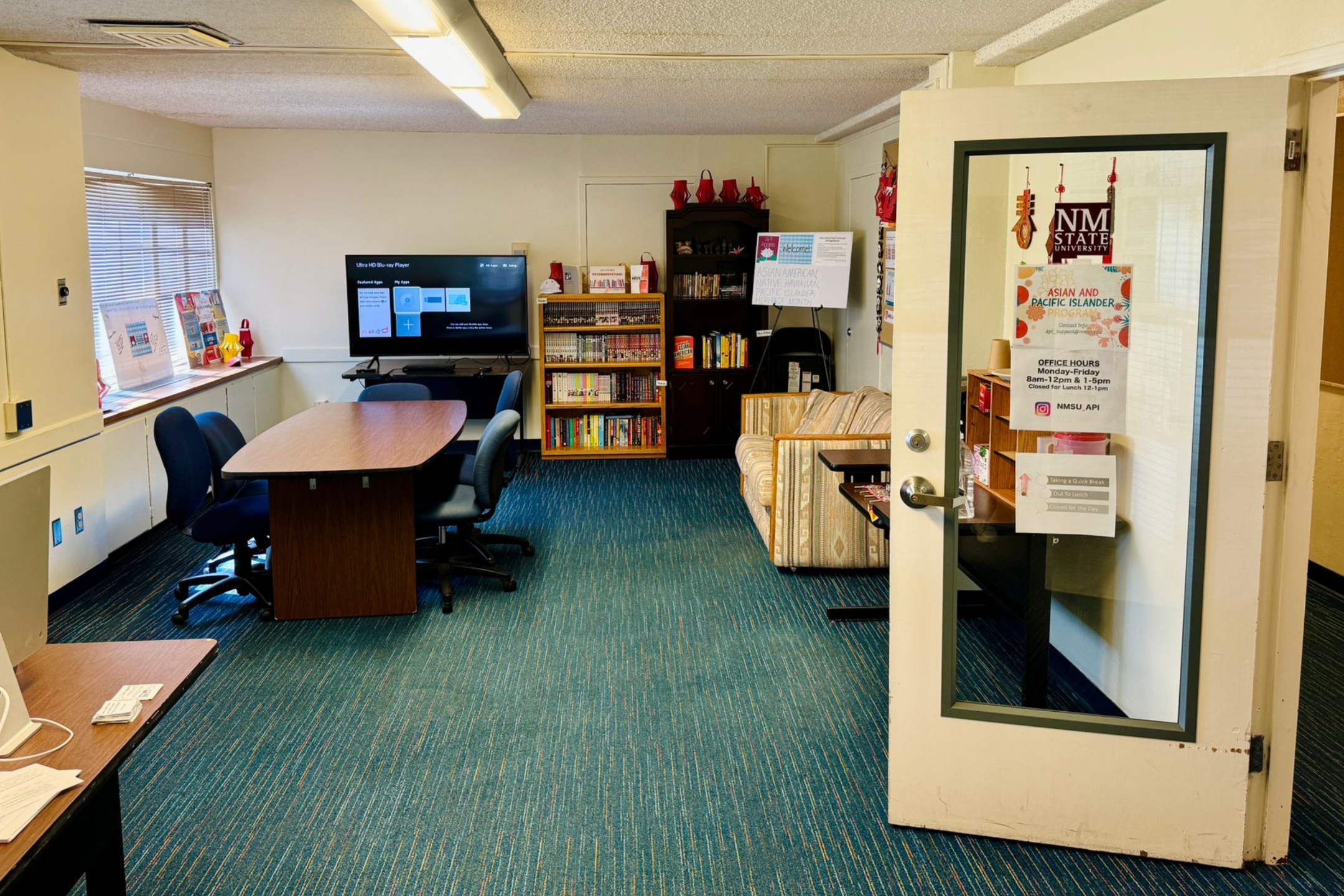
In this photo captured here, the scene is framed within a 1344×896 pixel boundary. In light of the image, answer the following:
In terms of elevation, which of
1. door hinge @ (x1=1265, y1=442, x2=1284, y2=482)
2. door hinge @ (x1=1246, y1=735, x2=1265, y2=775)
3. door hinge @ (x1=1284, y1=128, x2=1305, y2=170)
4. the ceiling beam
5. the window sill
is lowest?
door hinge @ (x1=1246, y1=735, x2=1265, y2=775)

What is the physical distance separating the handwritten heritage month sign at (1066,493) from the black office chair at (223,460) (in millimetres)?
3821

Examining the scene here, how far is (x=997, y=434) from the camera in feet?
10.5

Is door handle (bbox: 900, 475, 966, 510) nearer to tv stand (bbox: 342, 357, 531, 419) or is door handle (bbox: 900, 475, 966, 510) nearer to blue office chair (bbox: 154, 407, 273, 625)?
blue office chair (bbox: 154, 407, 273, 625)

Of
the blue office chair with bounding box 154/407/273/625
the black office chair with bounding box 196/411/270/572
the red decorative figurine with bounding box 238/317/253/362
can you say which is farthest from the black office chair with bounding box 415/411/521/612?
the red decorative figurine with bounding box 238/317/253/362

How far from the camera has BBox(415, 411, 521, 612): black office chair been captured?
214 inches

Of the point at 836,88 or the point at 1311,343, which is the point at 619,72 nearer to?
the point at 836,88

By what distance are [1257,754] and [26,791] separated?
2.92 m

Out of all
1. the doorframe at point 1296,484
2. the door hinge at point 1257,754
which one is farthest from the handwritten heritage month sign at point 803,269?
the door hinge at point 1257,754

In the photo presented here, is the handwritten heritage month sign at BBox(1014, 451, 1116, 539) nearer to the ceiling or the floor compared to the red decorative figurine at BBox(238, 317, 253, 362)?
nearer to the floor

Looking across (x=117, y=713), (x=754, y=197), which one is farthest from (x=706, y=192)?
(x=117, y=713)

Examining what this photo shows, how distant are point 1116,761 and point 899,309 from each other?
137cm

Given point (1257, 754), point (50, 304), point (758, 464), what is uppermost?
point (50, 304)

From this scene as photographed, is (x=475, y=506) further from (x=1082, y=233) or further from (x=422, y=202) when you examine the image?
(x=422, y=202)

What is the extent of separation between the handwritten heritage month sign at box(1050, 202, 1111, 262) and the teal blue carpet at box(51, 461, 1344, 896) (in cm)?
167
